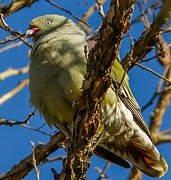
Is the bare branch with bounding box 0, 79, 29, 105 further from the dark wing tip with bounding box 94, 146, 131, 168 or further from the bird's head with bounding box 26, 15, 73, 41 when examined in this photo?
the dark wing tip with bounding box 94, 146, 131, 168

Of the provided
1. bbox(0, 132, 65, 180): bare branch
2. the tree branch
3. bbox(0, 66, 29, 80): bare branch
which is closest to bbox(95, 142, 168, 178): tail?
bbox(0, 132, 65, 180): bare branch

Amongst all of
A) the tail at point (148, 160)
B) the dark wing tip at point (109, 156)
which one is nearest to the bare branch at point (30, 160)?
the dark wing tip at point (109, 156)

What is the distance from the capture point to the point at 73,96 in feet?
11.7

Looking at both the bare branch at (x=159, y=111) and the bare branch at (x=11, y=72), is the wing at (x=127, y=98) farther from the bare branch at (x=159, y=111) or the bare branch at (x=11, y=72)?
the bare branch at (x=11, y=72)

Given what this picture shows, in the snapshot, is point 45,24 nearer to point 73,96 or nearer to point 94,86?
point 73,96

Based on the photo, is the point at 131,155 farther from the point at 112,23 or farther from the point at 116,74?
the point at 112,23

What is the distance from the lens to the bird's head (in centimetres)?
451

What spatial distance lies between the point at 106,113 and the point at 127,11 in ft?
5.07

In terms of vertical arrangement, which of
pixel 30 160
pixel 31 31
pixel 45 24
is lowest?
pixel 30 160

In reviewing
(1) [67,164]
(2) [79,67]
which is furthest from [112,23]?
(1) [67,164]

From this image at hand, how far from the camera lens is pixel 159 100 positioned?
6590 millimetres

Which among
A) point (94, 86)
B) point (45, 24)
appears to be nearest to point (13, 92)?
point (45, 24)

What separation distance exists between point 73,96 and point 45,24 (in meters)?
1.47

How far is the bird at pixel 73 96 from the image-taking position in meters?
3.56
